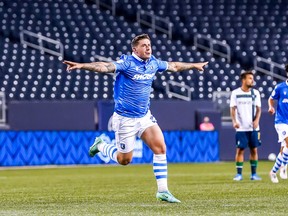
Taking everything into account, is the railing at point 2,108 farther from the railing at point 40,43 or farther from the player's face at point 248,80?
the player's face at point 248,80

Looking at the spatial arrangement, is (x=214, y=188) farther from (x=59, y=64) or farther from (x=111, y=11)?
(x=111, y=11)

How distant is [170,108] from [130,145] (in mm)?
18357

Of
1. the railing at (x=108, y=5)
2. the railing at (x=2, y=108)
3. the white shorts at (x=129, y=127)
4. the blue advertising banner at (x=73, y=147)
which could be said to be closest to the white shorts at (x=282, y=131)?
the white shorts at (x=129, y=127)

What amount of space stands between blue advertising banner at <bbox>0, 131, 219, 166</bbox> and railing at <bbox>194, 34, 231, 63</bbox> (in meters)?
6.10

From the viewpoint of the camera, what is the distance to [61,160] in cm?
2920

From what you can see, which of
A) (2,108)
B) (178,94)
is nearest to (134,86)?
(2,108)

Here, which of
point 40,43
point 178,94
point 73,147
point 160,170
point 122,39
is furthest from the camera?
point 122,39

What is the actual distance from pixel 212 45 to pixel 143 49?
2409cm

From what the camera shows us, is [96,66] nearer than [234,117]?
Yes

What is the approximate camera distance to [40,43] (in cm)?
3428

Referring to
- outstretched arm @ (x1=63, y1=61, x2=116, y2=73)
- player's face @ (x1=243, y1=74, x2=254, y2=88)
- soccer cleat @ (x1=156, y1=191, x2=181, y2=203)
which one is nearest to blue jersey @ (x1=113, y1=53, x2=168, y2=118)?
outstretched arm @ (x1=63, y1=61, x2=116, y2=73)

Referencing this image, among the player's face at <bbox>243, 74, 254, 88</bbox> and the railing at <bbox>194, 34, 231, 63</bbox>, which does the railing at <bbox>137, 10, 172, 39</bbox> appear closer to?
the railing at <bbox>194, 34, 231, 63</bbox>

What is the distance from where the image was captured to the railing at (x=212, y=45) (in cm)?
3566

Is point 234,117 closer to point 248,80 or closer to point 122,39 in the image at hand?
point 248,80
